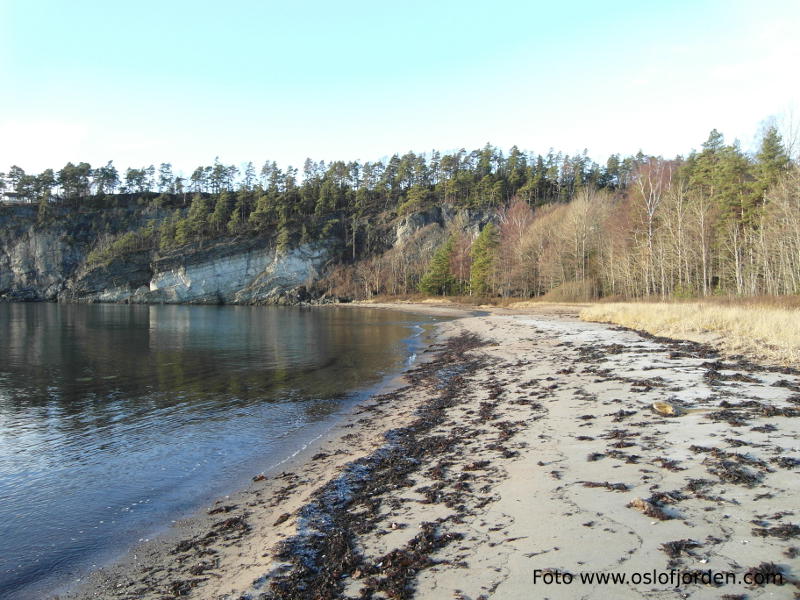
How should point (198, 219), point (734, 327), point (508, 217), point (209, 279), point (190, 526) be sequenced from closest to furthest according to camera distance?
point (190, 526)
point (734, 327)
point (508, 217)
point (209, 279)
point (198, 219)

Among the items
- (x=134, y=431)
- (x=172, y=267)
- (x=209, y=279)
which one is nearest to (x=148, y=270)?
(x=172, y=267)

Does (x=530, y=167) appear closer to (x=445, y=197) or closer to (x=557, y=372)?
(x=445, y=197)

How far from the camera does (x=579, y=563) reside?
4227mm

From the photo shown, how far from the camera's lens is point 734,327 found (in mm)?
18031

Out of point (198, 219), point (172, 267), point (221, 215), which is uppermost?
point (221, 215)

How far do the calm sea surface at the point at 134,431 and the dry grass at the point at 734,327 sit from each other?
1242 centimetres

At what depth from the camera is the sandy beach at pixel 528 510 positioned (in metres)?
4.13

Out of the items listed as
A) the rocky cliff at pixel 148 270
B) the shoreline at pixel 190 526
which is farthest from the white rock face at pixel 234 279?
the shoreline at pixel 190 526

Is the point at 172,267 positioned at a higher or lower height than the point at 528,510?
higher

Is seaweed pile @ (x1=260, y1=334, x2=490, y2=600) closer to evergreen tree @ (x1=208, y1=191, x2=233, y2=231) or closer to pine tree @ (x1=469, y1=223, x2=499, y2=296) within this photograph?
pine tree @ (x1=469, y1=223, x2=499, y2=296)

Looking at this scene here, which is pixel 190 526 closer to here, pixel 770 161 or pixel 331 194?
pixel 770 161

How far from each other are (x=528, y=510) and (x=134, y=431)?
10.6 meters

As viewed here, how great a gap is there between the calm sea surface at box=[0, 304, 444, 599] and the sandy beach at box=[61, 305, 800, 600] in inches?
35.6

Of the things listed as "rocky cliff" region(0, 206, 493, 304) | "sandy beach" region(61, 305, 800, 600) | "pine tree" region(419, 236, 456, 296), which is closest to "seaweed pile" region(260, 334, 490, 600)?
"sandy beach" region(61, 305, 800, 600)
